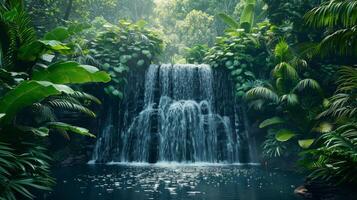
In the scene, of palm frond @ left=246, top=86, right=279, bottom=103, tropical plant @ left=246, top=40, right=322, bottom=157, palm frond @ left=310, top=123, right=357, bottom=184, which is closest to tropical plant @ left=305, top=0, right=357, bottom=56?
palm frond @ left=310, top=123, right=357, bottom=184

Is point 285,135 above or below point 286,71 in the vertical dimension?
below

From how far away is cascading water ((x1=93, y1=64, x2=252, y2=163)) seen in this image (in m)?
16.7

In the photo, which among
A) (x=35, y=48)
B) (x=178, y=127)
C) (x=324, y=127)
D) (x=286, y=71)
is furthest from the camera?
(x=178, y=127)

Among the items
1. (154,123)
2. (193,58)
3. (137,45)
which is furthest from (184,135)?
(193,58)

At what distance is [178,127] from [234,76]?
4.12 m

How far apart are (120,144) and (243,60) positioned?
7950 mm

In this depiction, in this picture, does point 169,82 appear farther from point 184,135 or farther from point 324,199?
point 324,199

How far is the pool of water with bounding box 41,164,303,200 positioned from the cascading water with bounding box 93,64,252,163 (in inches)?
128

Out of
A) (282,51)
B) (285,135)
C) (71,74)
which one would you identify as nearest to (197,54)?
(282,51)

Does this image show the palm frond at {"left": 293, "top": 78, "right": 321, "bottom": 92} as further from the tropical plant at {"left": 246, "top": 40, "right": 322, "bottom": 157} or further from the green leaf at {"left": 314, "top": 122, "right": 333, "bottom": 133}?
the green leaf at {"left": 314, "top": 122, "right": 333, "bottom": 133}

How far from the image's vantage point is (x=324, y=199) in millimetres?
7254

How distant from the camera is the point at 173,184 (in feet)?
32.9

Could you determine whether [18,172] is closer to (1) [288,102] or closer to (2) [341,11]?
(2) [341,11]

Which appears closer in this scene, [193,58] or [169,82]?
[169,82]
